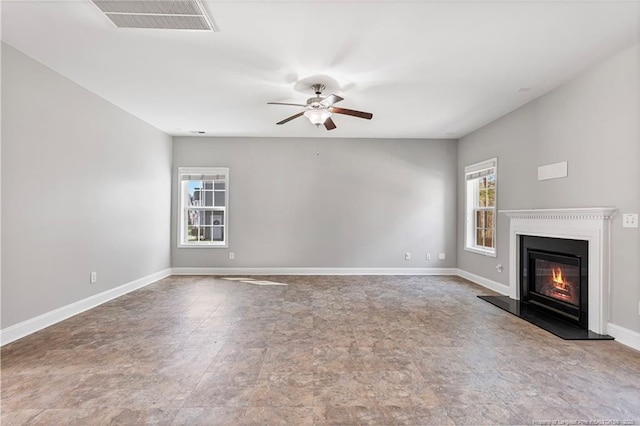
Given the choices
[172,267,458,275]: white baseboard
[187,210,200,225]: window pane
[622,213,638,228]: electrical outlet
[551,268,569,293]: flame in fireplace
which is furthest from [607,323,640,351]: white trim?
[187,210,200,225]: window pane

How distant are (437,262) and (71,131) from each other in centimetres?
638

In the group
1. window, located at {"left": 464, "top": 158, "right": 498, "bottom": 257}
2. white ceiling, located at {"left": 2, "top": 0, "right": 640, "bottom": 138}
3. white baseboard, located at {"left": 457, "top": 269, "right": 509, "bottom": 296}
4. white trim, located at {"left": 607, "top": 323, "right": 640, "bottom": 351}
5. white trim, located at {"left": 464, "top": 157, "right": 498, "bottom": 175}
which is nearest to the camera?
white ceiling, located at {"left": 2, "top": 0, "right": 640, "bottom": 138}

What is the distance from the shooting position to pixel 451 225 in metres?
6.58

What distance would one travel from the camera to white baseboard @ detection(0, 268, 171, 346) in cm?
302

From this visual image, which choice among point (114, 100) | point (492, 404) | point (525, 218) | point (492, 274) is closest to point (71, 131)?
point (114, 100)

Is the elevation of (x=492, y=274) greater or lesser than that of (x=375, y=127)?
lesser

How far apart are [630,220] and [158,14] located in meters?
4.48

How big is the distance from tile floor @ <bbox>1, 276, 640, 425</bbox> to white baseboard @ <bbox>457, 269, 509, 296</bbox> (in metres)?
1.00

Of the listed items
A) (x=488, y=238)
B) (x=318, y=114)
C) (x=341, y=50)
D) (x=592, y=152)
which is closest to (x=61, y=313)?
(x=318, y=114)

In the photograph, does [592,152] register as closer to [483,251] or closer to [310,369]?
[483,251]

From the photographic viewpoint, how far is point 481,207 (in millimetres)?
5883

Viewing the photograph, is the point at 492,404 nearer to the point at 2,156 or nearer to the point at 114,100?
the point at 2,156

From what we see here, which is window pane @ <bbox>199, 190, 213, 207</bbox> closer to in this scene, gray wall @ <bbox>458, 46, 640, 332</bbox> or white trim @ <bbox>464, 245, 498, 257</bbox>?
white trim @ <bbox>464, 245, 498, 257</bbox>

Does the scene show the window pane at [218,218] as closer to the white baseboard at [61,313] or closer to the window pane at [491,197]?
the white baseboard at [61,313]
